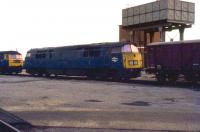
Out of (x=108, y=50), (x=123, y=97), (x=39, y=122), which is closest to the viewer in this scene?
(x=39, y=122)

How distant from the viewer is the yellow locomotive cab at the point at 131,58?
26.0 metres

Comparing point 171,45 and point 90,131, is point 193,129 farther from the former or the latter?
point 171,45

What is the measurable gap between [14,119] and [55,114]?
2.84m

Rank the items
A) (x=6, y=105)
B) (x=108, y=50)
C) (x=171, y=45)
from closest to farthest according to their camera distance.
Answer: (x=6, y=105), (x=171, y=45), (x=108, y=50)

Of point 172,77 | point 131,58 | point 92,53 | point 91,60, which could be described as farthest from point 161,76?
point 92,53

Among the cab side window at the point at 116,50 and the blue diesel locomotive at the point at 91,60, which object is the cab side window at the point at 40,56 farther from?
the cab side window at the point at 116,50

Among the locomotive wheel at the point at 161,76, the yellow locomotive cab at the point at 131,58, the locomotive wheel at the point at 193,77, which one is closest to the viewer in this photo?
the locomotive wheel at the point at 193,77

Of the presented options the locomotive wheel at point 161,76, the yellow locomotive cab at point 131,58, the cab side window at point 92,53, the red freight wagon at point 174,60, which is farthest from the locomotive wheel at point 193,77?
the cab side window at point 92,53

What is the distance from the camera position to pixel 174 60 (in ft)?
78.0

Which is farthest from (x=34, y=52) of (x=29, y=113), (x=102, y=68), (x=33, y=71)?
(x=29, y=113)

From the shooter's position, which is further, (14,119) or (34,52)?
(34,52)

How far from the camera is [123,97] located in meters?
16.0

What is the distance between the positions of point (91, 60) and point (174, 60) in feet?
26.0

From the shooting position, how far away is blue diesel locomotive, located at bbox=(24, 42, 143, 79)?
26266mm
